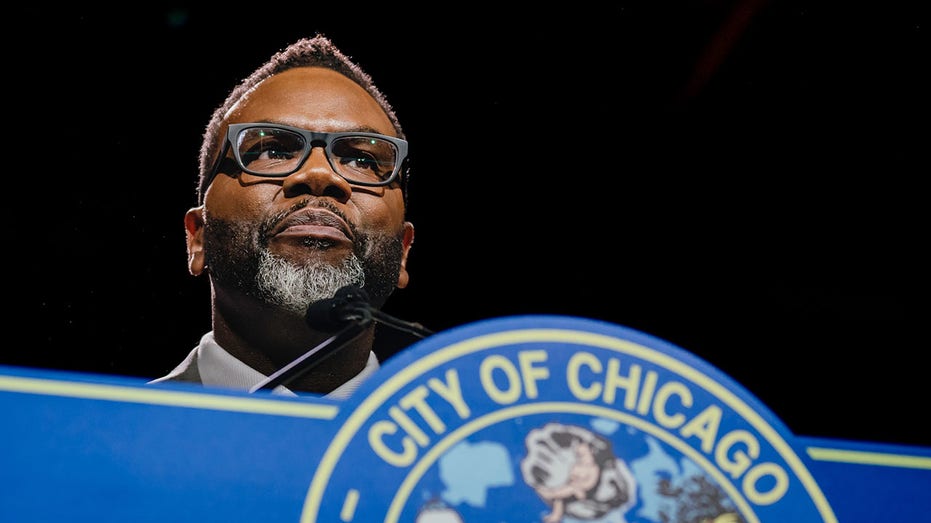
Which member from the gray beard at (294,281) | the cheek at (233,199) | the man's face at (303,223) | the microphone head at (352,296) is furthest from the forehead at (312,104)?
the microphone head at (352,296)

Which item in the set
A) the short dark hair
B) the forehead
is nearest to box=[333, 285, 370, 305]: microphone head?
the forehead

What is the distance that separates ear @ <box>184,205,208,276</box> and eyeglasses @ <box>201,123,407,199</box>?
0.63 feet

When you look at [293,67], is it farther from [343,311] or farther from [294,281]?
[343,311]

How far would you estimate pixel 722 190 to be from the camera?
2.11m

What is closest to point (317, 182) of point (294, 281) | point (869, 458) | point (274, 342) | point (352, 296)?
point (294, 281)

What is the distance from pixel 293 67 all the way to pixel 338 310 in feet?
2.88

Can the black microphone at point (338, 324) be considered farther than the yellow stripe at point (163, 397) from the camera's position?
Yes

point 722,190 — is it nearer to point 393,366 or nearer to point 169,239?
point 169,239

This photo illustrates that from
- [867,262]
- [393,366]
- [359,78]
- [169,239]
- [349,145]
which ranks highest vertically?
[867,262]

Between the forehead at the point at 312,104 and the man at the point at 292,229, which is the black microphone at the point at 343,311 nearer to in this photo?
the man at the point at 292,229

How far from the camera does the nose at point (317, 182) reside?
1420 mm

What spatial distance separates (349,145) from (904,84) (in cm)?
153

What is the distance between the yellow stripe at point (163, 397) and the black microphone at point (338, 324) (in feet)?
0.84

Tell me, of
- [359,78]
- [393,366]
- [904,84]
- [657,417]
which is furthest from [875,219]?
[393,366]
